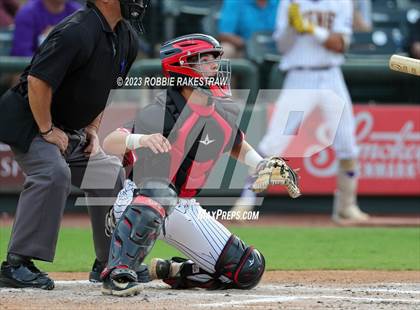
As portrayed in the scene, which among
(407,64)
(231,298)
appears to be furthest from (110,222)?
(407,64)

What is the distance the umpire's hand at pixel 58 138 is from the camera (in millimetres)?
5270

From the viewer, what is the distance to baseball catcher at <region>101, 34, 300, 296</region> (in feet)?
16.4

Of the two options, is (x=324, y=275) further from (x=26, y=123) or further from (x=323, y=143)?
(x=323, y=143)

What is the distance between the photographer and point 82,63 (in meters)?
5.22

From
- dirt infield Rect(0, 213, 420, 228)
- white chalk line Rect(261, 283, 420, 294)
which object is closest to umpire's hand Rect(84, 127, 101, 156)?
white chalk line Rect(261, 283, 420, 294)

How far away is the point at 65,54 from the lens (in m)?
5.08

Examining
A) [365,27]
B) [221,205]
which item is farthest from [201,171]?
[365,27]

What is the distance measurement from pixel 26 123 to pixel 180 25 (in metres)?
6.16

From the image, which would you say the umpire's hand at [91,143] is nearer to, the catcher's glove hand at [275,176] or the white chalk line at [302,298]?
the catcher's glove hand at [275,176]

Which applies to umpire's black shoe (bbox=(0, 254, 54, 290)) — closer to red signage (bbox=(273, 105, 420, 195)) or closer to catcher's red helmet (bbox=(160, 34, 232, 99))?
catcher's red helmet (bbox=(160, 34, 232, 99))

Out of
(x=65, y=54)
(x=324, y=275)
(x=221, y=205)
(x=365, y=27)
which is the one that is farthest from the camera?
(x=365, y=27)

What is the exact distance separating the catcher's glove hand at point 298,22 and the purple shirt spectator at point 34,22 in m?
2.13

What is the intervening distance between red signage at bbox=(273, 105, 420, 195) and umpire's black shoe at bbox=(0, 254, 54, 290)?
522 cm

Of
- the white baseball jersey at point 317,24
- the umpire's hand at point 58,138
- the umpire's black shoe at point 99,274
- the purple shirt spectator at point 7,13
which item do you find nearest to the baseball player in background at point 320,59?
the white baseball jersey at point 317,24
